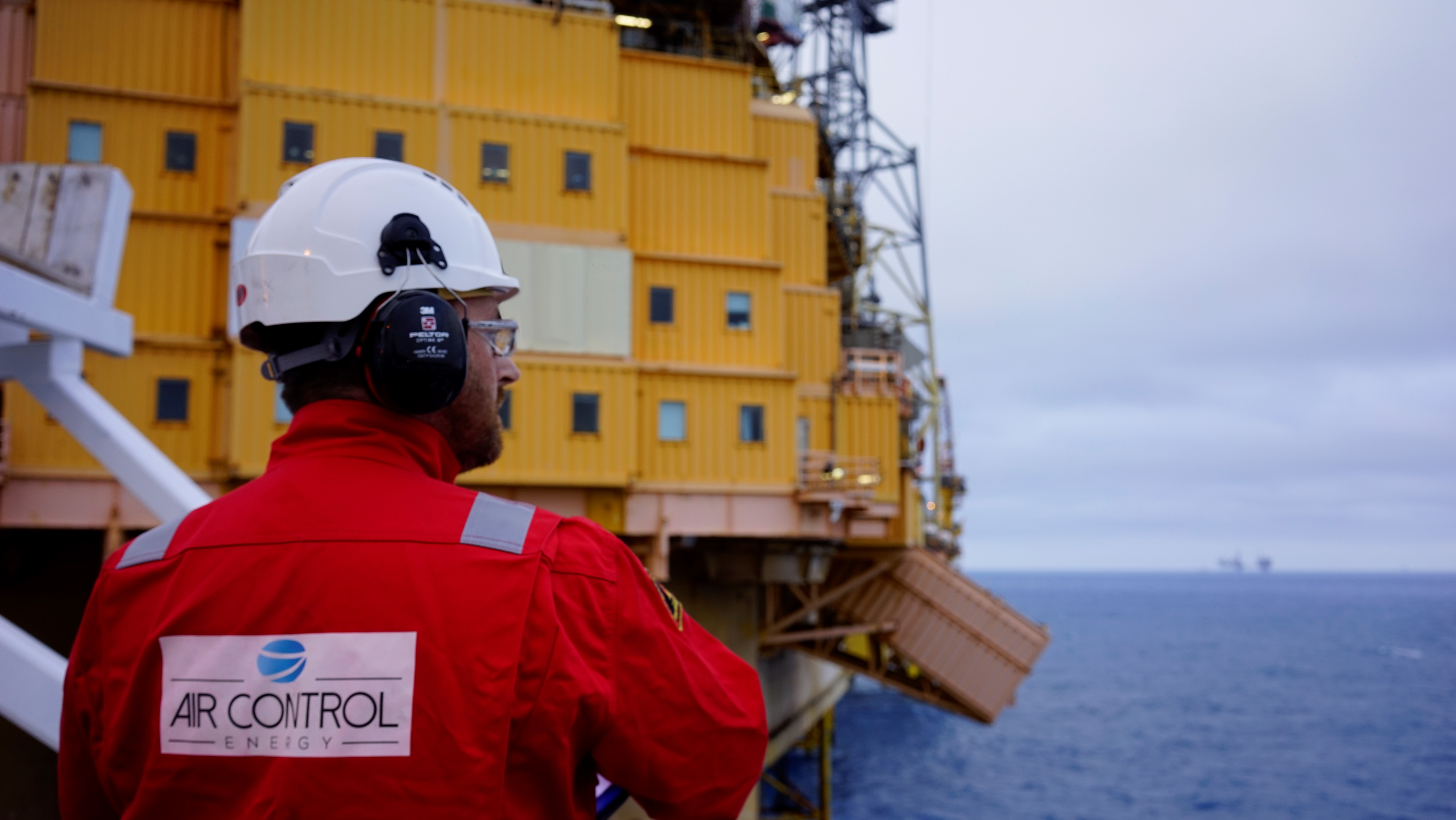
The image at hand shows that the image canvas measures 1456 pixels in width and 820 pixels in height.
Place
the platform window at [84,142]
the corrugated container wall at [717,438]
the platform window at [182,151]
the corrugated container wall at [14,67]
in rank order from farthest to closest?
the corrugated container wall at [717,438] < the platform window at [182,151] < the corrugated container wall at [14,67] < the platform window at [84,142]

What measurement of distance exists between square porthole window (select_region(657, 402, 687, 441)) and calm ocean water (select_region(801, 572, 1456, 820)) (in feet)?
83.4

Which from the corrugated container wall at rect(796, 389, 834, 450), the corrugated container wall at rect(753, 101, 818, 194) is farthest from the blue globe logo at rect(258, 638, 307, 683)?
the corrugated container wall at rect(753, 101, 818, 194)

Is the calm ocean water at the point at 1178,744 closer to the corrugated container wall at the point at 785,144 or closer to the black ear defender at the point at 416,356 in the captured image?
the corrugated container wall at the point at 785,144

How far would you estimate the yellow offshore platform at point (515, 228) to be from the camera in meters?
17.1

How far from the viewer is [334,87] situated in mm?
17844

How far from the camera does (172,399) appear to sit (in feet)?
56.4

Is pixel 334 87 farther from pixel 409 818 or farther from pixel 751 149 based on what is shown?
pixel 409 818

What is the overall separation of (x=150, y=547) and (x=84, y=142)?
18.6 meters

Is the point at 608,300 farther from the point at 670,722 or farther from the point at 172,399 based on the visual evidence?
the point at 670,722

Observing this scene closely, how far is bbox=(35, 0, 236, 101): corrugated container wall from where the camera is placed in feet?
56.4

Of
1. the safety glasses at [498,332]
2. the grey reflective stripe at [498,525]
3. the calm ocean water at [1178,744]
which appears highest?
the safety glasses at [498,332]

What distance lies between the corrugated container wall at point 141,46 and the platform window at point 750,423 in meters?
11.3

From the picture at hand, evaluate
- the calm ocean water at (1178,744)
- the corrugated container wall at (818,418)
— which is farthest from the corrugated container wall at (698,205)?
the calm ocean water at (1178,744)

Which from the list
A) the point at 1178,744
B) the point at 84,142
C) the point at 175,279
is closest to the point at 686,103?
the point at 175,279
